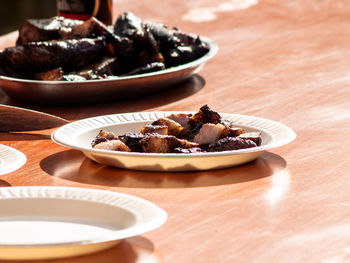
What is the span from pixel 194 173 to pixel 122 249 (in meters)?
0.30

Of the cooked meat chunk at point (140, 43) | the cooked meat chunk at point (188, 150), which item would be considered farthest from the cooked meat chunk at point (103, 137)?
the cooked meat chunk at point (140, 43)

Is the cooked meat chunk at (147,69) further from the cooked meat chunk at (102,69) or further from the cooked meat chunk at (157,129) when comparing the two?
the cooked meat chunk at (157,129)

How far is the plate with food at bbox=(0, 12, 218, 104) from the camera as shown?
156 cm

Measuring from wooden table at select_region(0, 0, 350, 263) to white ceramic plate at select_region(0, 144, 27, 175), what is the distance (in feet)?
0.14

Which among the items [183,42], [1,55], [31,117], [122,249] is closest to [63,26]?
[1,55]

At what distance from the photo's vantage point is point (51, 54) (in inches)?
61.6

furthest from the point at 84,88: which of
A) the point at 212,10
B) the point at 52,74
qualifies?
the point at 212,10

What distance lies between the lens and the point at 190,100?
1665 mm

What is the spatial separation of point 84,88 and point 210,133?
0.48 meters

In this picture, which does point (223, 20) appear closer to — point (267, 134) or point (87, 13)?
point (87, 13)

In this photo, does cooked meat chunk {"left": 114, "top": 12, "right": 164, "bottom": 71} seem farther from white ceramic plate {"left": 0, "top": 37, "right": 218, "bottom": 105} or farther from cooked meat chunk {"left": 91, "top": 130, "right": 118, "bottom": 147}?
cooked meat chunk {"left": 91, "top": 130, "right": 118, "bottom": 147}

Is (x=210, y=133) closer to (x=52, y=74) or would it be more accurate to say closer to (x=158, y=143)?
(x=158, y=143)

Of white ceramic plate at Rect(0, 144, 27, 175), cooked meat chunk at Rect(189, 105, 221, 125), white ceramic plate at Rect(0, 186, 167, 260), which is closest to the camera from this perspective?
white ceramic plate at Rect(0, 186, 167, 260)

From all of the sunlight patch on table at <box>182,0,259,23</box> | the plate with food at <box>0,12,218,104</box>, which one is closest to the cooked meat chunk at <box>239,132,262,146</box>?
the plate with food at <box>0,12,218,104</box>
